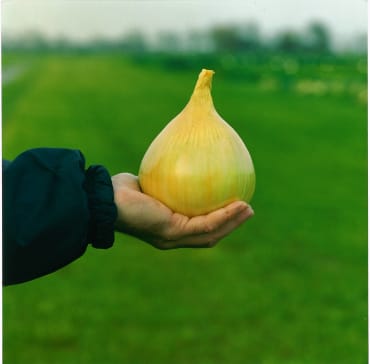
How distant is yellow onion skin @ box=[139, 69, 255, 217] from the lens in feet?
2.26

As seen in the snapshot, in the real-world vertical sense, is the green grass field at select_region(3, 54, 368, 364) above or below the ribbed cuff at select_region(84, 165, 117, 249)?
below

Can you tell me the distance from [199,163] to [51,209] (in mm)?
144

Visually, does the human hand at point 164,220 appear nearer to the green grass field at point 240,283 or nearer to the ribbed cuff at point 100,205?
the ribbed cuff at point 100,205

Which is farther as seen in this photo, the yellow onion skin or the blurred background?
the blurred background

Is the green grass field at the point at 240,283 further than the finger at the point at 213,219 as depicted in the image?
Yes

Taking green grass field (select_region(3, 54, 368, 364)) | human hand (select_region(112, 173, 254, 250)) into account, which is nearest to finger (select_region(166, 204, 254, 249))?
human hand (select_region(112, 173, 254, 250))

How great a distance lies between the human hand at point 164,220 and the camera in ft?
2.41

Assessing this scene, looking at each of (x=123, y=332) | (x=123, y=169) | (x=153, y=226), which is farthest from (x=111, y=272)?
(x=153, y=226)

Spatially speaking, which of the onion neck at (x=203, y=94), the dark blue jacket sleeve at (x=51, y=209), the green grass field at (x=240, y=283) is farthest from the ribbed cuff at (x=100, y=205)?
the green grass field at (x=240, y=283)

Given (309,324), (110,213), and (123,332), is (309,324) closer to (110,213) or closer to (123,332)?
(123,332)

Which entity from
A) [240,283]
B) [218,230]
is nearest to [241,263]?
[240,283]

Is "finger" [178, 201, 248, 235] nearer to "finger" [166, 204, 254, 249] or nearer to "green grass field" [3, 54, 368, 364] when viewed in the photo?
"finger" [166, 204, 254, 249]

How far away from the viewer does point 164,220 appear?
0.75 meters

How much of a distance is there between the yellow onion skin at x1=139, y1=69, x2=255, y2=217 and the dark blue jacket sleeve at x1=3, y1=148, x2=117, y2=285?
58 millimetres
